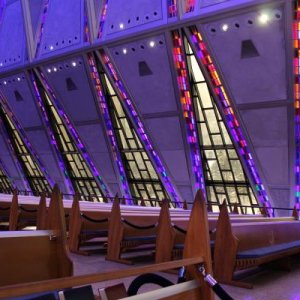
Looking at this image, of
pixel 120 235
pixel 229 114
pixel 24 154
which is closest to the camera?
pixel 120 235

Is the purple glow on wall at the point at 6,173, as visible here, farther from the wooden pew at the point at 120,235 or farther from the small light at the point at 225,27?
the wooden pew at the point at 120,235

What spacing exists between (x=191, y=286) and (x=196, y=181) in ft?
40.6

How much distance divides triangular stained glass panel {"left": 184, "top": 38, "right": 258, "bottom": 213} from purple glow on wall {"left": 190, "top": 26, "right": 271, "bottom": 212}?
0.42m

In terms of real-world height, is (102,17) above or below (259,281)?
above

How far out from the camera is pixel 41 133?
17797 mm

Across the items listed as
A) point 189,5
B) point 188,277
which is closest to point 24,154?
point 189,5

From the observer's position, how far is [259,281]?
184 inches

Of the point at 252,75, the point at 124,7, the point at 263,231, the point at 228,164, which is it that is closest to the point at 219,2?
the point at 252,75

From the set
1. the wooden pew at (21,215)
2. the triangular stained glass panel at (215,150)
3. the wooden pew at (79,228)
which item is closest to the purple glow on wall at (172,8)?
the triangular stained glass panel at (215,150)

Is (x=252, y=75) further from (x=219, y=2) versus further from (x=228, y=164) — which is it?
(x=228, y=164)

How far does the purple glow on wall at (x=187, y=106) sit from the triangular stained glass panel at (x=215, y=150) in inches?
7.1

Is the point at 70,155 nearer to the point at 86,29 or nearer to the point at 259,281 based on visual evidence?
the point at 86,29

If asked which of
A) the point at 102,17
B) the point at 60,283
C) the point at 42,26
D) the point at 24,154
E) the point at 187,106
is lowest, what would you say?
the point at 60,283

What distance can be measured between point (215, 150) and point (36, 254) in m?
11.8
